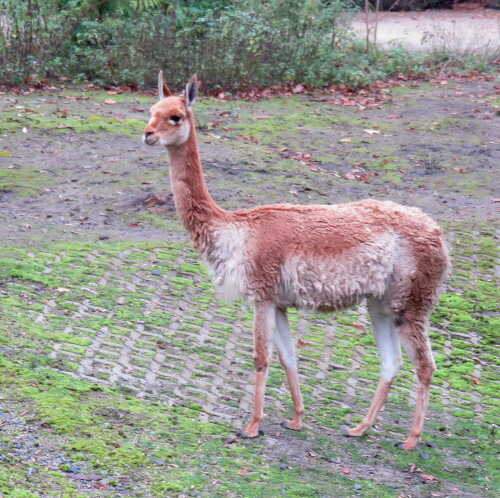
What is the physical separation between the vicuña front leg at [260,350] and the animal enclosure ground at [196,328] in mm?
140

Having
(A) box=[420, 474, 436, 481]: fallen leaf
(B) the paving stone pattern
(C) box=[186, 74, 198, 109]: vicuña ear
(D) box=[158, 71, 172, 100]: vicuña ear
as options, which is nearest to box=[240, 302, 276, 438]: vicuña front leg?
(B) the paving stone pattern

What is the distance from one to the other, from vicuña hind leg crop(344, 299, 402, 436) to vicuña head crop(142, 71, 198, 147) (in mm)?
1780

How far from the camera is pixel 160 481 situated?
5094mm

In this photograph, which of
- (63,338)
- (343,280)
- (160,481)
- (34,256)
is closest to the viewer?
(160,481)

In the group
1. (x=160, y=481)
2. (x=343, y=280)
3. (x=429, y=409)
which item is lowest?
(x=429, y=409)

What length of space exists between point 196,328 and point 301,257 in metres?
1.80

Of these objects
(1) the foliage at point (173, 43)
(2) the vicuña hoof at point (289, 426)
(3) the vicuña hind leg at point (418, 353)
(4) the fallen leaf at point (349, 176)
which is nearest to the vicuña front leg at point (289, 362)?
(2) the vicuña hoof at point (289, 426)

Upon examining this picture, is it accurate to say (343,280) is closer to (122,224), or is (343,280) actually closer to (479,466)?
(479,466)

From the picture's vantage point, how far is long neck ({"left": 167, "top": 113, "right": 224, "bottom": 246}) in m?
6.06

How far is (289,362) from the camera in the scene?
6.10m

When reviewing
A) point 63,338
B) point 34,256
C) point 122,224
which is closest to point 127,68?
point 122,224

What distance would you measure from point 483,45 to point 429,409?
13.8 meters

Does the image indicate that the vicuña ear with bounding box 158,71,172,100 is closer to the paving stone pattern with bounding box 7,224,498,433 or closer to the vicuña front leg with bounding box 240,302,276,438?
the vicuña front leg with bounding box 240,302,276,438

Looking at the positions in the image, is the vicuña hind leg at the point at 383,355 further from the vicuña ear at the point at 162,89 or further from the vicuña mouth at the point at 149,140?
the vicuña ear at the point at 162,89
